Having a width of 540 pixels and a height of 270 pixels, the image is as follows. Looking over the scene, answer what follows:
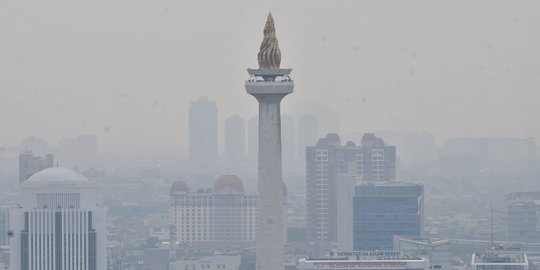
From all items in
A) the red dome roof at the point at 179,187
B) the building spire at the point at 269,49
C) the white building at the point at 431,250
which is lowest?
the white building at the point at 431,250

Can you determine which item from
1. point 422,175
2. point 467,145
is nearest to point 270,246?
point 467,145

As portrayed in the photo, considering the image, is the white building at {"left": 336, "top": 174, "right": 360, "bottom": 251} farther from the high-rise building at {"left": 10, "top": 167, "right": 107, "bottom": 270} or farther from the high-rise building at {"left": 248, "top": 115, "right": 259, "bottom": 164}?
the high-rise building at {"left": 10, "top": 167, "right": 107, "bottom": 270}

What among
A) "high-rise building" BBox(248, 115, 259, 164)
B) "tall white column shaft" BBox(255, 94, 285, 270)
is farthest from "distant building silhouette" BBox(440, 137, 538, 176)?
"tall white column shaft" BBox(255, 94, 285, 270)

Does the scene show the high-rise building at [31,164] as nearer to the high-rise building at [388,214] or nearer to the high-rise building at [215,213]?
the high-rise building at [388,214]

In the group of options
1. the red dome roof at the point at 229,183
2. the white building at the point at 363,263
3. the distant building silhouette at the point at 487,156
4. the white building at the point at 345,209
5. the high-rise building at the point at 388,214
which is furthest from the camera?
the red dome roof at the point at 229,183

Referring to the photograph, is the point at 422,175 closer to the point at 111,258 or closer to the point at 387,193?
the point at 387,193

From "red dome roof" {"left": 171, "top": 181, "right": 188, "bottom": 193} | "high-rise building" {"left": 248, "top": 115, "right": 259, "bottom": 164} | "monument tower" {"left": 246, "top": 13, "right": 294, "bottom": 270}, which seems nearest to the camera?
"monument tower" {"left": 246, "top": 13, "right": 294, "bottom": 270}

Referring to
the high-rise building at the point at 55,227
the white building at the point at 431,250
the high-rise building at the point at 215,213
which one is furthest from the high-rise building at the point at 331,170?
the high-rise building at the point at 55,227

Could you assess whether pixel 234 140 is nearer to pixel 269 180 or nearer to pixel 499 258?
pixel 499 258
